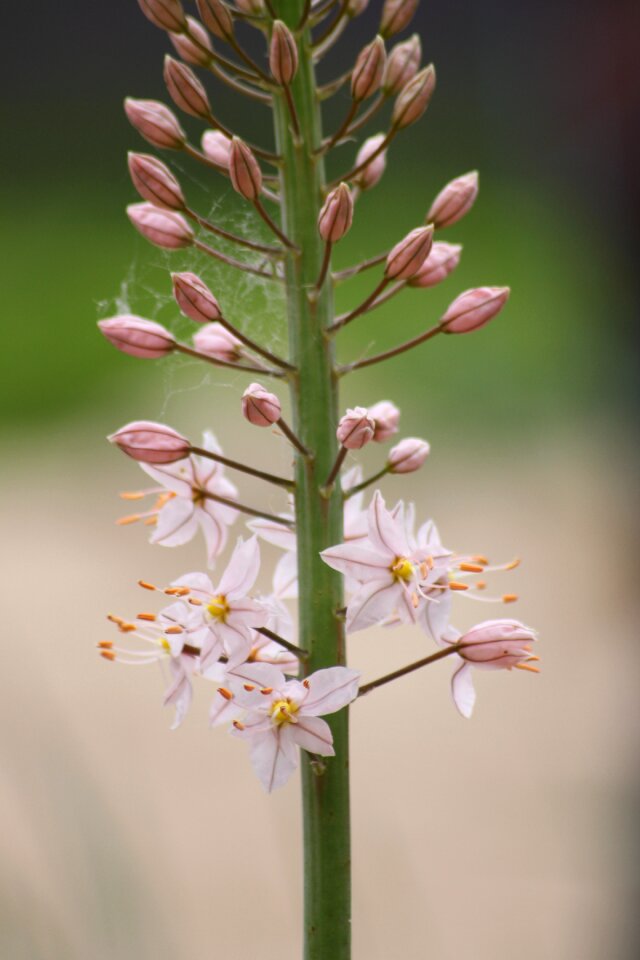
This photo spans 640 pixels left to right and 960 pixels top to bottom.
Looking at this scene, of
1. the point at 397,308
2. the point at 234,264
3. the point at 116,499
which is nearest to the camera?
the point at 234,264

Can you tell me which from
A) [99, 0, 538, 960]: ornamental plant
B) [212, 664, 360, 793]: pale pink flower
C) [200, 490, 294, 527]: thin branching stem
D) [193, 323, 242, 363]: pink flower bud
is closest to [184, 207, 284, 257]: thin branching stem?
[99, 0, 538, 960]: ornamental plant

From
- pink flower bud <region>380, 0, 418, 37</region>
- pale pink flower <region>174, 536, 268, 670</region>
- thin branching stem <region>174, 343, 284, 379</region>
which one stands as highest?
pink flower bud <region>380, 0, 418, 37</region>

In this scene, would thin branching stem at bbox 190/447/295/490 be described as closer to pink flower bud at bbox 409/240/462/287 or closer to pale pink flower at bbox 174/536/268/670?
pale pink flower at bbox 174/536/268/670

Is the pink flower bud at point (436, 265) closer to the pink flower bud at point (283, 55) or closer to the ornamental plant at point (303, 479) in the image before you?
the ornamental plant at point (303, 479)

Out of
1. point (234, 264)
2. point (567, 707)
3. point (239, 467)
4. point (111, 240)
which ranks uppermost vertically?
point (111, 240)

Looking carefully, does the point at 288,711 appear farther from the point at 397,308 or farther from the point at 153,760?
the point at 397,308

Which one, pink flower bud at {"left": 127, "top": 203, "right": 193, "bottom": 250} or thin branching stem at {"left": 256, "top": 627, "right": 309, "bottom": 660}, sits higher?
pink flower bud at {"left": 127, "top": 203, "right": 193, "bottom": 250}

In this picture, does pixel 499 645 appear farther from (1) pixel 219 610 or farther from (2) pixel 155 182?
(2) pixel 155 182

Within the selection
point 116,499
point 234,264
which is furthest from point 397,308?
point 234,264

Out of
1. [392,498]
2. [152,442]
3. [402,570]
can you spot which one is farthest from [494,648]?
[392,498]
